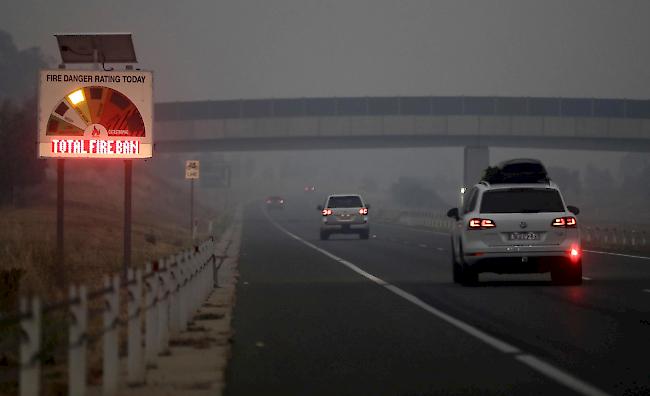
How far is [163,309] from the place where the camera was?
13.6 metres

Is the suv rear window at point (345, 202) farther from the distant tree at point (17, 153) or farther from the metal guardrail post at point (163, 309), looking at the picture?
the metal guardrail post at point (163, 309)

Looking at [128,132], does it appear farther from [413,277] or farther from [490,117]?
[490,117]

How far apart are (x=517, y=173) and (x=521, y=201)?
89.4 inches

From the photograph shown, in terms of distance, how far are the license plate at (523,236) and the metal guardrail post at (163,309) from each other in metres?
10.6

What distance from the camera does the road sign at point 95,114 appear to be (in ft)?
82.6

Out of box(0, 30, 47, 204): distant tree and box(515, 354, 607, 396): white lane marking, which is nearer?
box(515, 354, 607, 396): white lane marking

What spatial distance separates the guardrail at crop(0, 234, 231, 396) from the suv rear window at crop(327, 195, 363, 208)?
106 feet

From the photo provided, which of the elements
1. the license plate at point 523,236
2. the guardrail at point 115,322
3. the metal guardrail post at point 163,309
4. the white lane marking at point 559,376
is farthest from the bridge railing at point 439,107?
the white lane marking at point 559,376

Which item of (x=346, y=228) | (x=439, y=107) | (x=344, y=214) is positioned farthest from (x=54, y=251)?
(x=439, y=107)

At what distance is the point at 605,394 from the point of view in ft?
35.4

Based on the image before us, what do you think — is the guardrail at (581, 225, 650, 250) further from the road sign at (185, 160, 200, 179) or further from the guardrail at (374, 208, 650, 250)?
the road sign at (185, 160, 200, 179)

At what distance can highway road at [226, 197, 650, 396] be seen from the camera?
11766mm

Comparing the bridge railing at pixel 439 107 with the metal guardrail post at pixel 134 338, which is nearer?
the metal guardrail post at pixel 134 338

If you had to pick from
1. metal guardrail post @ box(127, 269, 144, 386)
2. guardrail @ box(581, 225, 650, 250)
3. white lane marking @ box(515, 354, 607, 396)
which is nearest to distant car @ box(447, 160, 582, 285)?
white lane marking @ box(515, 354, 607, 396)
